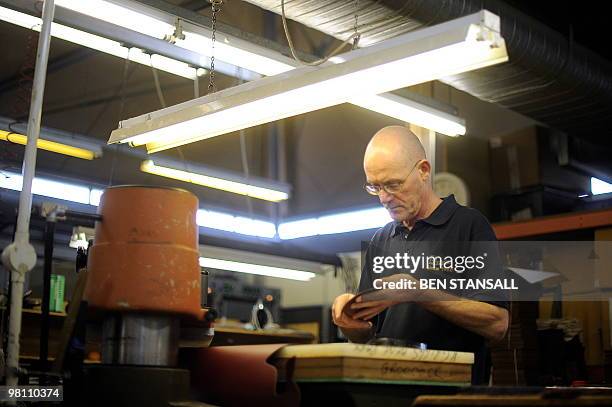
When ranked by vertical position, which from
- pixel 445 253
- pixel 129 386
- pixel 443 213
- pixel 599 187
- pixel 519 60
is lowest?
pixel 129 386

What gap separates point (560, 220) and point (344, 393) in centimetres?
377

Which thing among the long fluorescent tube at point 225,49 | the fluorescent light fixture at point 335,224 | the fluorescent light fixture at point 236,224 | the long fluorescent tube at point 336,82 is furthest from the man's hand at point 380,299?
the fluorescent light fixture at point 335,224

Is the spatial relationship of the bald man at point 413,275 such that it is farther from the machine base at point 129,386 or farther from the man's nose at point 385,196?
the machine base at point 129,386

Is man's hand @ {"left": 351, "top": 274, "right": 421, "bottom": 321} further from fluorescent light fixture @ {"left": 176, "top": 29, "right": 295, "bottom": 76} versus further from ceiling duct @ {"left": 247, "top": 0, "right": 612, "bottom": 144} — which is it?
ceiling duct @ {"left": 247, "top": 0, "right": 612, "bottom": 144}

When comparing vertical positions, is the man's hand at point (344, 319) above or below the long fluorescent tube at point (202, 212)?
below

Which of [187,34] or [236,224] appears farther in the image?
[236,224]

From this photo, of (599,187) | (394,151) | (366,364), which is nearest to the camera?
(366,364)

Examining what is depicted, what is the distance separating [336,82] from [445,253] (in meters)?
0.66

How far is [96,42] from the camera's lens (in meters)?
4.04

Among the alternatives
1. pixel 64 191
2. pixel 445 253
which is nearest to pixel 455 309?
pixel 445 253

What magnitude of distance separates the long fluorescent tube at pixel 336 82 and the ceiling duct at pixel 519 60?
0.93 meters

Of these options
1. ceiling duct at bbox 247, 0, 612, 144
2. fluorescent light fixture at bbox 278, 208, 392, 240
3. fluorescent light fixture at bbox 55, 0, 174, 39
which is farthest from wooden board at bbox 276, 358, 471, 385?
fluorescent light fixture at bbox 278, 208, 392, 240

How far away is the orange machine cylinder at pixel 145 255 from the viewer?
6.27 ft

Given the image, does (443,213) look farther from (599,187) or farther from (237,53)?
(599,187)
